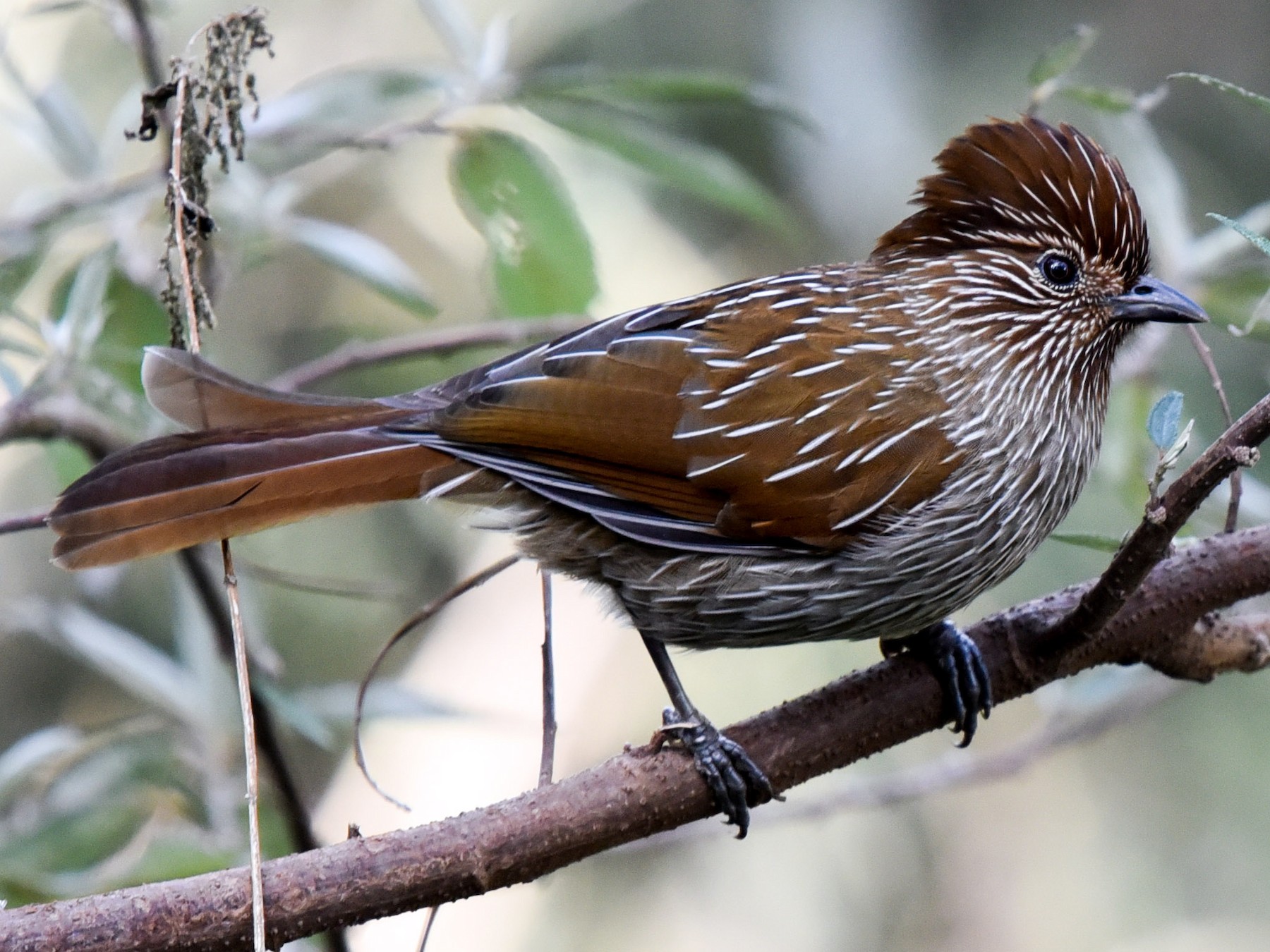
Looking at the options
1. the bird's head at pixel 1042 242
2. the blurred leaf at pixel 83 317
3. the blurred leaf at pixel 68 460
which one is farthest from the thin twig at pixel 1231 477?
the blurred leaf at pixel 68 460

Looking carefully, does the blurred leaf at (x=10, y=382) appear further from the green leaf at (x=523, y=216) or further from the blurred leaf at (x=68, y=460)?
the green leaf at (x=523, y=216)

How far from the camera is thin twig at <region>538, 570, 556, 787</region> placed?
7.55ft

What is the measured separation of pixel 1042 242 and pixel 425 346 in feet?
4.22

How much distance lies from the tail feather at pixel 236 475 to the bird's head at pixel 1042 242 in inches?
44.3

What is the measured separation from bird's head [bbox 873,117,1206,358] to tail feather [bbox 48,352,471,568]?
44.3 inches

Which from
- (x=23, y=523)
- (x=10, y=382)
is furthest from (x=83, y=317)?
(x=23, y=523)

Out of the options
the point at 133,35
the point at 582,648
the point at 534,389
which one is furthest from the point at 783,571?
the point at 582,648

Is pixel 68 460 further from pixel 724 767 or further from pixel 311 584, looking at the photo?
pixel 724 767

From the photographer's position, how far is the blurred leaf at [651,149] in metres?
2.74

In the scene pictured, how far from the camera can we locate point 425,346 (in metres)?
3.12

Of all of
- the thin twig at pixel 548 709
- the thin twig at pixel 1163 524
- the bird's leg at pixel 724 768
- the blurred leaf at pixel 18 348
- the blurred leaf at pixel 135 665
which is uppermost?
the blurred leaf at pixel 18 348

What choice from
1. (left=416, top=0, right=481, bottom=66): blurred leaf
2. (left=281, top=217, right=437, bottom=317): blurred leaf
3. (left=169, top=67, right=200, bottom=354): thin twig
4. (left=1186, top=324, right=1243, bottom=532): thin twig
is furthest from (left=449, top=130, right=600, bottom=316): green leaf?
(left=1186, top=324, right=1243, bottom=532): thin twig

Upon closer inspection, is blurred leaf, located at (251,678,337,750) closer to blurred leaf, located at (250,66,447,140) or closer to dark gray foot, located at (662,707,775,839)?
dark gray foot, located at (662,707,775,839)

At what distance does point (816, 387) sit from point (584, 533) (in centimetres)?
53
